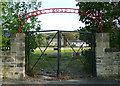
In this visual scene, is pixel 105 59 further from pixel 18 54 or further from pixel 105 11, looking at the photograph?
pixel 18 54

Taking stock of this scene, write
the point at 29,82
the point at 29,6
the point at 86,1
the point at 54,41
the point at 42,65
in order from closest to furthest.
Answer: the point at 29,82 → the point at 54,41 → the point at 42,65 → the point at 86,1 → the point at 29,6

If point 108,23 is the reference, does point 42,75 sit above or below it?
below

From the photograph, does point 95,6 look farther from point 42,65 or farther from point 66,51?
point 42,65

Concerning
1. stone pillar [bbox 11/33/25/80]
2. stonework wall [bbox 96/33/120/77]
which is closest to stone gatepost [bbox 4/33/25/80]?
stone pillar [bbox 11/33/25/80]

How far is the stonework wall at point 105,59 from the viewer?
244 inches

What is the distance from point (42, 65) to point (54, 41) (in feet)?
4.11

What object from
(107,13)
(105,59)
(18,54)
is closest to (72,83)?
(105,59)

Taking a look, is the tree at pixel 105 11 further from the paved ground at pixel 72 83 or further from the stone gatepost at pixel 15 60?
the stone gatepost at pixel 15 60

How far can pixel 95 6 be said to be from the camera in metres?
7.17

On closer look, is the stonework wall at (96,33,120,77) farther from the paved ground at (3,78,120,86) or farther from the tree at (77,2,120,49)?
the tree at (77,2,120,49)

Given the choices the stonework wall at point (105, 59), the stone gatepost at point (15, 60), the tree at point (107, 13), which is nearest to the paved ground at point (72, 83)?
the stone gatepost at point (15, 60)

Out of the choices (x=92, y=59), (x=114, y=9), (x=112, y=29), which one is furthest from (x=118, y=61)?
(x=114, y=9)

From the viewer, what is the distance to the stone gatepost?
5957 mm

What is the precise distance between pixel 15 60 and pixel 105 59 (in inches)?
133
